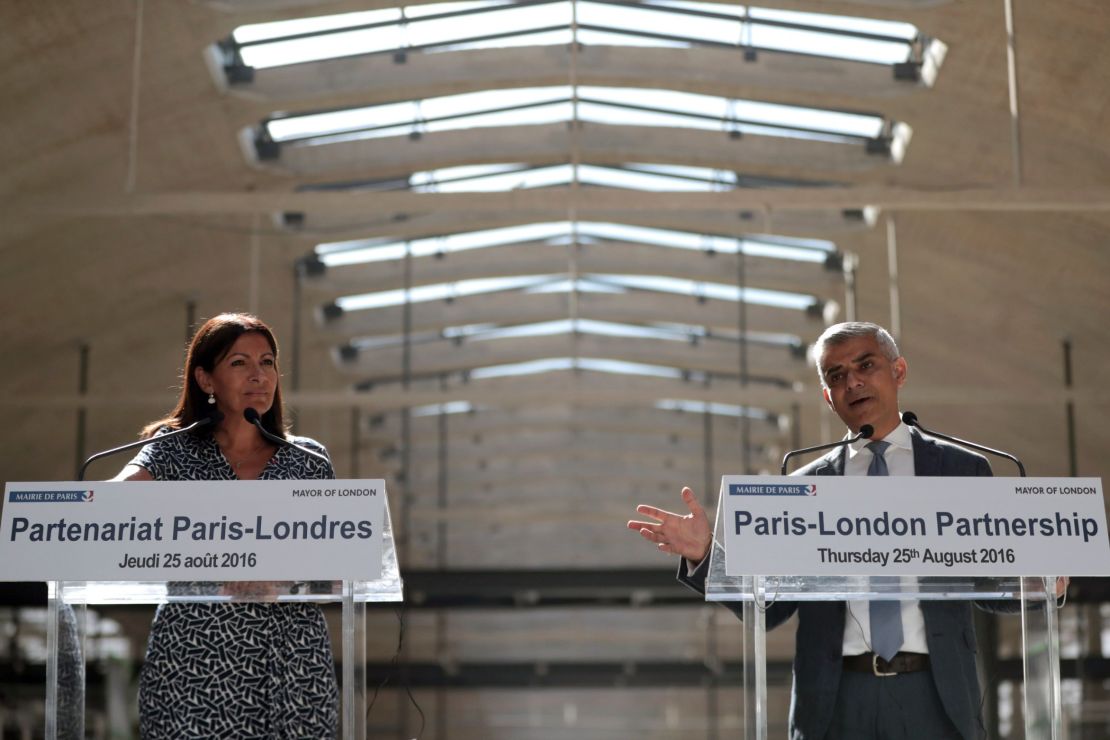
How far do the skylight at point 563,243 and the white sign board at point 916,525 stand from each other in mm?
Result: 10825

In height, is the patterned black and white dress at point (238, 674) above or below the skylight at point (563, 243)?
below

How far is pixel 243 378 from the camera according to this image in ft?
10.3

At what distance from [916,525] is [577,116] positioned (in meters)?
8.79

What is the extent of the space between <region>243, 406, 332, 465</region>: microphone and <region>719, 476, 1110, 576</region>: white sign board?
2.76 ft

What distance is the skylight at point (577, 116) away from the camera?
11.3 m

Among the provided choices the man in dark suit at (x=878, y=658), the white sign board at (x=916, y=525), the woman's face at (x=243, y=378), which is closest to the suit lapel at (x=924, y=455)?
the man in dark suit at (x=878, y=658)

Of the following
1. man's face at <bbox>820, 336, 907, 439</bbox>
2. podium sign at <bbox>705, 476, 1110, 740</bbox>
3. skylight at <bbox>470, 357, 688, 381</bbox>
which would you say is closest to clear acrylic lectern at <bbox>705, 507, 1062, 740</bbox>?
podium sign at <bbox>705, 476, 1110, 740</bbox>

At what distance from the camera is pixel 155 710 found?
285cm

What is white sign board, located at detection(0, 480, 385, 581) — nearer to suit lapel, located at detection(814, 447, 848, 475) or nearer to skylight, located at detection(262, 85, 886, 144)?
suit lapel, located at detection(814, 447, 848, 475)

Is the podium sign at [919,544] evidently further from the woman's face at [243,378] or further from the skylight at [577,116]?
the skylight at [577,116]

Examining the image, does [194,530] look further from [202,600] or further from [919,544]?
[919,544]

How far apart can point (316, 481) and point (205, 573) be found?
260mm

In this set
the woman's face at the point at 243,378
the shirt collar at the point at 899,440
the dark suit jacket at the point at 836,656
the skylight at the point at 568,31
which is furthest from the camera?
the skylight at the point at 568,31

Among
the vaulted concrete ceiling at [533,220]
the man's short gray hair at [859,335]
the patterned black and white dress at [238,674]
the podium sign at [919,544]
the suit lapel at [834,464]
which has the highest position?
the vaulted concrete ceiling at [533,220]
